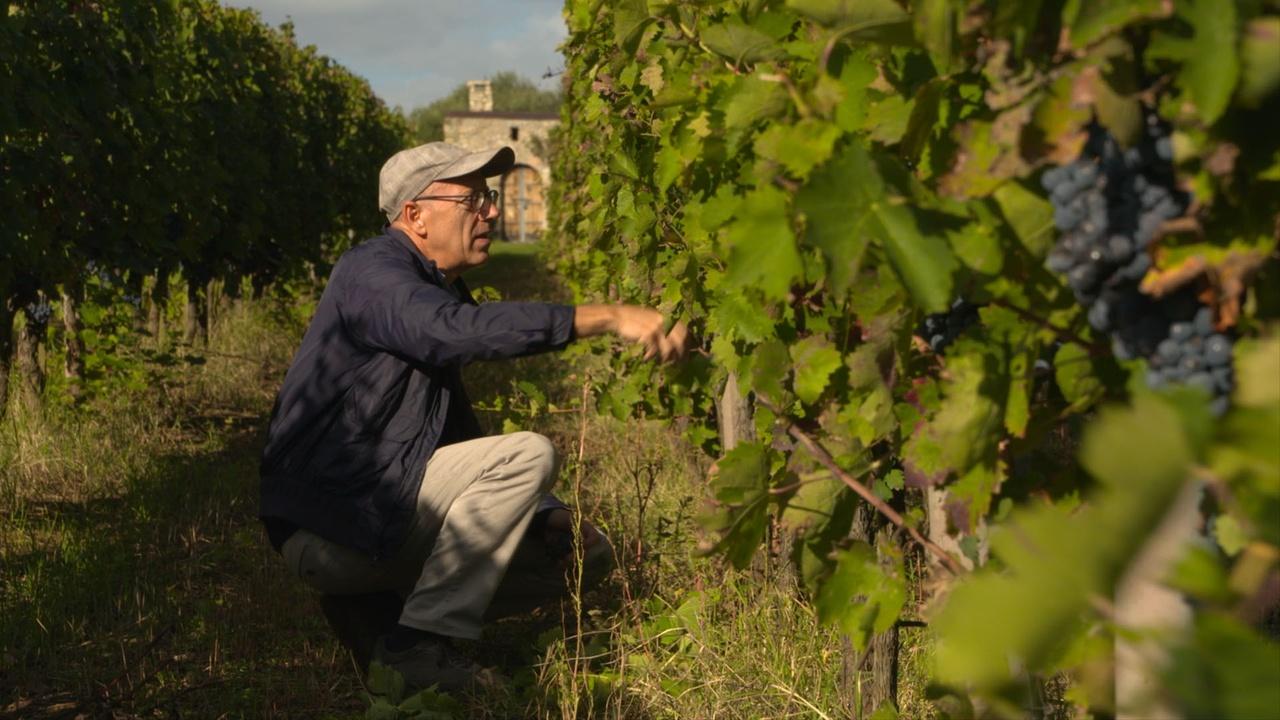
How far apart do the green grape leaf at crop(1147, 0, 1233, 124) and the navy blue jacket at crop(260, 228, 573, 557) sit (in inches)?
103

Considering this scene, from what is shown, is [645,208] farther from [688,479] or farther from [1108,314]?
[1108,314]

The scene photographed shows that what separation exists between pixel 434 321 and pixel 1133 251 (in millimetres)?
2311

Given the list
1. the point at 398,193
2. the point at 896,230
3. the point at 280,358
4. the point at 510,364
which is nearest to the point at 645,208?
the point at 398,193

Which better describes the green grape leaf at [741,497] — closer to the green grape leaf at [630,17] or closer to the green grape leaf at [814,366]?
the green grape leaf at [814,366]

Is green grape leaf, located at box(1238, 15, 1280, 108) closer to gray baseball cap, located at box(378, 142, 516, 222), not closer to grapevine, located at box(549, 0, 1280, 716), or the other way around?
grapevine, located at box(549, 0, 1280, 716)

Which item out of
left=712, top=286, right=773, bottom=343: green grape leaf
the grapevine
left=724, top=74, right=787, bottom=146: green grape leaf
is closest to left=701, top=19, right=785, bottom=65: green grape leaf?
the grapevine

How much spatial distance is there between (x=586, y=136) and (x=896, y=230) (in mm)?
5846

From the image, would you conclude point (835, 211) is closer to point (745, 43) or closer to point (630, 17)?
point (745, 43)

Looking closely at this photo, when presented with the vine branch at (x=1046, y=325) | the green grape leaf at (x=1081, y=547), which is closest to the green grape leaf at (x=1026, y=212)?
the vine branch at (x=1046, y=325)

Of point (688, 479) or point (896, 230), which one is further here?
point (688, 479)

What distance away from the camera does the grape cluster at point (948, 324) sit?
177cm

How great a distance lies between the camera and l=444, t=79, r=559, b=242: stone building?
164 feet

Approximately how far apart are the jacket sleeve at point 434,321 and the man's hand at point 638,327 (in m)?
0.05

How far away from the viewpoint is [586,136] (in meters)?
7.20
